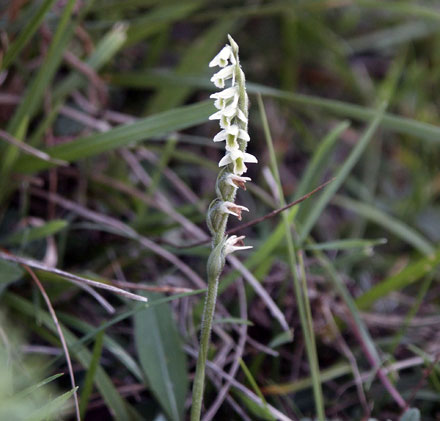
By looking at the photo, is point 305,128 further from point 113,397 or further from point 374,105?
point 113,397

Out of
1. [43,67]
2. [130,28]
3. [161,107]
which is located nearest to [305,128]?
[161,107]

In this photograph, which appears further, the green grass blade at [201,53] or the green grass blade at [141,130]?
the green grass blade at [201,53]

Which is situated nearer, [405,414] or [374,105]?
[405,414]

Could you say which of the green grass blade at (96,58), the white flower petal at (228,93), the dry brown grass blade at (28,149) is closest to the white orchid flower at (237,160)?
the white flower petal at (228,93)

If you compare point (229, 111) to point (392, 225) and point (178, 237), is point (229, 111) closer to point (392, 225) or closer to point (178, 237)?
point (178, 237)

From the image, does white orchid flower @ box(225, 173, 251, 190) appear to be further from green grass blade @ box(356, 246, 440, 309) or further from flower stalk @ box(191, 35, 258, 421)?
green grass blade @ box(356, 246, 440, 309)

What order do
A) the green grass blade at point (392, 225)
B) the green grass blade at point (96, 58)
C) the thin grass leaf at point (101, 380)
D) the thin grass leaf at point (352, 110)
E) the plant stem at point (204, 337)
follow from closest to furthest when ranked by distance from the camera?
the plant stem at point (204, 337) < the thin grass leaf at point (101, 380) < the thin grass leaf at point (352, 110) < the green grass blade at point (96, 58) < the green grass blade at point (392, 225)

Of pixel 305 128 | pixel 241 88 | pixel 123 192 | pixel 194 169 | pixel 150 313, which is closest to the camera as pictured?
pixel 241 88

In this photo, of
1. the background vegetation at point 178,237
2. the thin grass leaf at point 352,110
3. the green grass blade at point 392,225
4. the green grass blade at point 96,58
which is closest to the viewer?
the background vegetation at point 178,237

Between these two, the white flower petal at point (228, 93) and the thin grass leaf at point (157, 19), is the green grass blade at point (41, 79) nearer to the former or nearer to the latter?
the thin grass leaf at point (157, 19)
